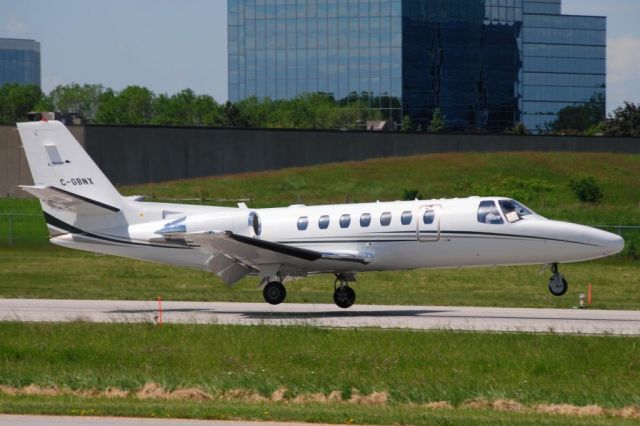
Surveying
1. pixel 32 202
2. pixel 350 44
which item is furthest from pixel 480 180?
pixel 350 44

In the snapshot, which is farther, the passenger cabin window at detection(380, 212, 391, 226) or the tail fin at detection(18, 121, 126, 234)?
the tail fin at detection(18, 121, 126, 234)

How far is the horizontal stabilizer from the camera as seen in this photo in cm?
3052

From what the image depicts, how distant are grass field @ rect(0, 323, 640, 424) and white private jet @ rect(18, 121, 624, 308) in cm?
515

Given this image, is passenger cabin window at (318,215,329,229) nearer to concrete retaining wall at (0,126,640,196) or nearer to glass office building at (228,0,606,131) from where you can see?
concrete retaining wall at (0,126,640,196)

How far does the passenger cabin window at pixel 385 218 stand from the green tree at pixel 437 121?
73236 millimetres

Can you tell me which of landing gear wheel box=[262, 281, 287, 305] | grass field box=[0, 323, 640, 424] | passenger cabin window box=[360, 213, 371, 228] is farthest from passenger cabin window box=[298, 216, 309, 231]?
grass field box=[0, 323, 640, 424]

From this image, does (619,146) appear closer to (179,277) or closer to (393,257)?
(179,277)

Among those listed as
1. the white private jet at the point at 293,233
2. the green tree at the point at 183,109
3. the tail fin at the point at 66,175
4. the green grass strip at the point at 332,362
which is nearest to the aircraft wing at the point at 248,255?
the white private jet at the point at 293,233

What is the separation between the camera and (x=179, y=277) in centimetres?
4131

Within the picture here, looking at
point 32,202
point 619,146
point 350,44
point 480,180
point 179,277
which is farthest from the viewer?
point 350,44

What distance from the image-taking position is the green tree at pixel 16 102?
129875mm

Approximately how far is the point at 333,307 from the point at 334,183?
3929 cm

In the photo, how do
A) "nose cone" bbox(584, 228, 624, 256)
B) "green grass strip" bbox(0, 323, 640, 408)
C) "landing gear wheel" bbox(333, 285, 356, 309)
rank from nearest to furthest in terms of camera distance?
"green grass strip" bbox(0, 323, 640, 408) < "nose cone" bbox(584, 228, 624, 256) < "landing gear wheel" bbox(333, 285, 356, 309)

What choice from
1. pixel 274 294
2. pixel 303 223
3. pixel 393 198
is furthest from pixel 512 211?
pixel 393 198
